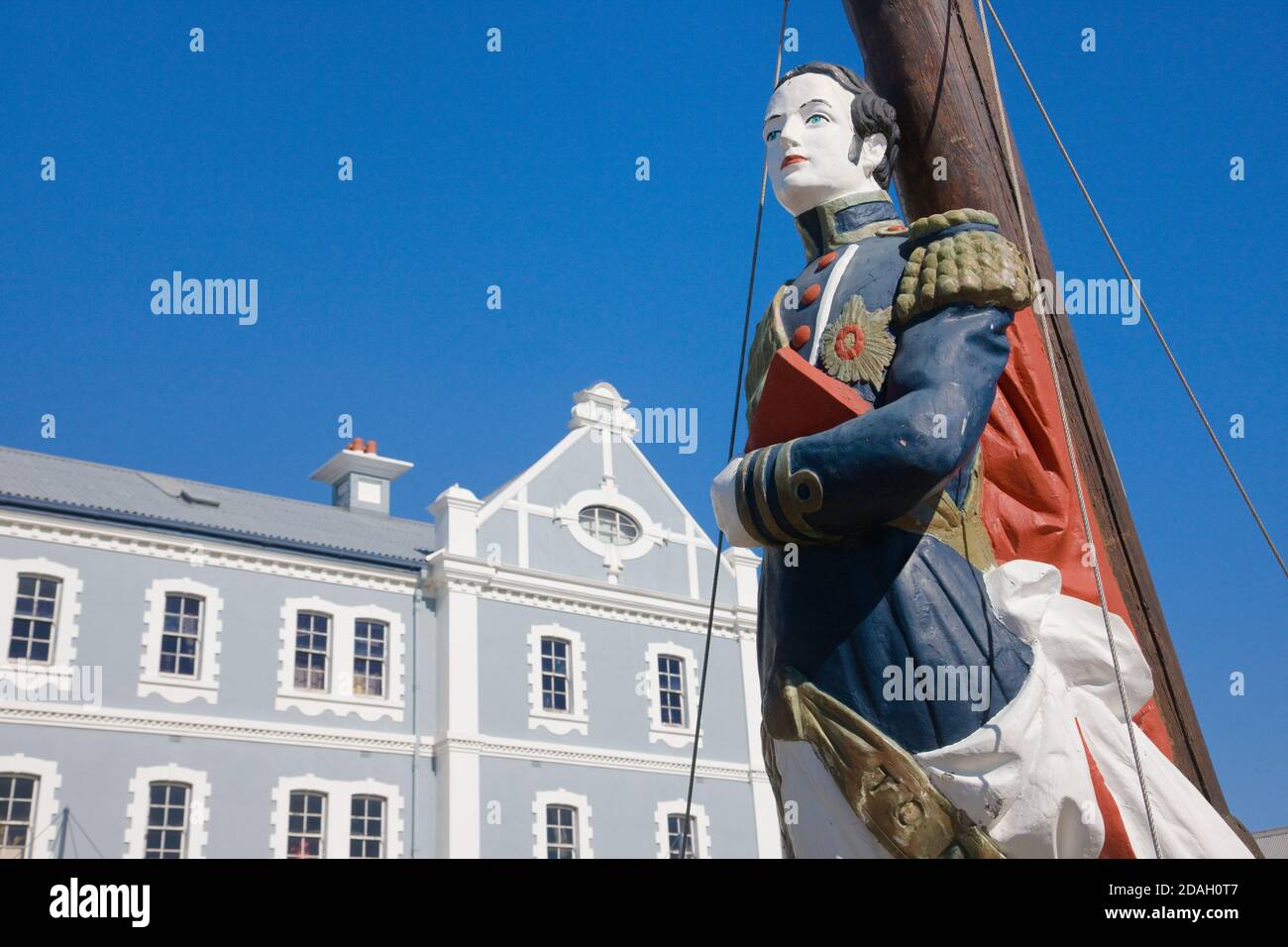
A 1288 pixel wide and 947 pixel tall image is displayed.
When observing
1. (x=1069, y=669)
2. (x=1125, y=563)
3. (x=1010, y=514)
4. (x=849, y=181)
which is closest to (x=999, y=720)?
(x=1069, y=669)

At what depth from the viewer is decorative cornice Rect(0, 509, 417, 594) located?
17562 millimetres

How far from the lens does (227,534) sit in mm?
19016

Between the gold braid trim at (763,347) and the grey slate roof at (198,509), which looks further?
the grey slate roof at (198,509)

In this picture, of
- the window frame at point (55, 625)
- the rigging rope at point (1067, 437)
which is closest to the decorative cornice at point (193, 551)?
the window frame at point (55, 625)

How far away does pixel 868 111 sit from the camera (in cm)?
319

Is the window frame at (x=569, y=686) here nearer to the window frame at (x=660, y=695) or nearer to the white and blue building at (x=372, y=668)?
the white and blue building at (x=372, y=668)

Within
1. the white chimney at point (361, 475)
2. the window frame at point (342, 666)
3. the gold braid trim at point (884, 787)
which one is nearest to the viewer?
the gold braid trim at point (884, 787)

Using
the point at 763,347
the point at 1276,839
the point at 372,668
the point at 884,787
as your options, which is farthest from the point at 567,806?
the point at 884,787

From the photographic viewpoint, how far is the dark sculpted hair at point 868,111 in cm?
319

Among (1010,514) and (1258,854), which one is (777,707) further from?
(1258,854)

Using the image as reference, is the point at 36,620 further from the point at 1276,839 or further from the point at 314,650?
the point at 1276,839

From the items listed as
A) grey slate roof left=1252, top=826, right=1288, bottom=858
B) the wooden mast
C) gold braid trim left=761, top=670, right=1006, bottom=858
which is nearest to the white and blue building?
grey slate roof left=1252, top=826, right=1288, bottom=858

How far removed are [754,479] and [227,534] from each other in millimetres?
17735

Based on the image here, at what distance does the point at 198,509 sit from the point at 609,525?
700 centimetres
